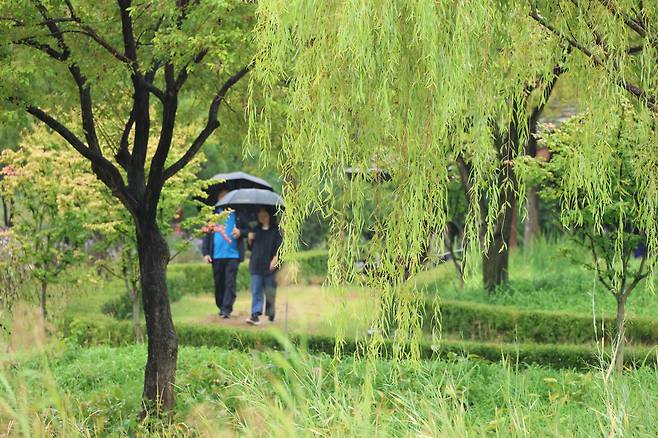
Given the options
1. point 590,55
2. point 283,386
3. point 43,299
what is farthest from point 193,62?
point 43,299

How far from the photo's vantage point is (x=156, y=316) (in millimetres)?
10164

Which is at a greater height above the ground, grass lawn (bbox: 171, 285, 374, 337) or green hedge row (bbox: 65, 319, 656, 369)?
grass lawn (bbox: 171, 285, 374, 337)

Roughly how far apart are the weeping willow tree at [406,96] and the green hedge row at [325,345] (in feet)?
13.9

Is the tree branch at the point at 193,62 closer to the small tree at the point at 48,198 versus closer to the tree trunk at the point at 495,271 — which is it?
the small tree at the point at 48,198

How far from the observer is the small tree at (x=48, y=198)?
48.2ft

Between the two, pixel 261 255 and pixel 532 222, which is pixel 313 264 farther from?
pixel 261 255

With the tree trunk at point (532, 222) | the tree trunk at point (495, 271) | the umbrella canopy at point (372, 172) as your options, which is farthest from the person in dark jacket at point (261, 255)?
the tree trunk at point (532, 222)

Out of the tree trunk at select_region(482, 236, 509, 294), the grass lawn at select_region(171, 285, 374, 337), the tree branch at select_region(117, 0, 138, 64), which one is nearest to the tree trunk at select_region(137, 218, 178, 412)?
the grass lawn at select_region(171, 285, 374, 337)

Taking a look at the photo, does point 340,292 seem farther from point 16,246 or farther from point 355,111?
point 16,246

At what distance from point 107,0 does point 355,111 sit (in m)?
4.15

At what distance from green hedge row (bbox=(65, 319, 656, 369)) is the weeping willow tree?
425 centimetres

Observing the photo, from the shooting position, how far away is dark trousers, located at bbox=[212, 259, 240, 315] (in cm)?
1706

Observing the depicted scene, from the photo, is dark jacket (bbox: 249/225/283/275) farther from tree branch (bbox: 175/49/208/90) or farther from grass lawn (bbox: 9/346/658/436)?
tree branch (bbox: 175/49/208/90)

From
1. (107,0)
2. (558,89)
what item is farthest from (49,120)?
(558,89)
